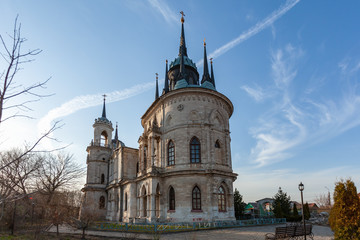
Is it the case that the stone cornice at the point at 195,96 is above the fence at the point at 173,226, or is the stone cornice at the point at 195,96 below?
above

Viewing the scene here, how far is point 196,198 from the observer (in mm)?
21656

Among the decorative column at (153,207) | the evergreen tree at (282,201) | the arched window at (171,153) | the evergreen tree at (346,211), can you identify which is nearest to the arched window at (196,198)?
the arched window at (171,153)

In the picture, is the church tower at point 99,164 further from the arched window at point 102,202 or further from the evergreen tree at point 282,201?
the evergreen tree at point 282,201

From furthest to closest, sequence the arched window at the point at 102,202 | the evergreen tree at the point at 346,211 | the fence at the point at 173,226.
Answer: the arched window at the point at 102,202 < the fence at the point at 173,226 < the evergreen tree at the point at 346,211

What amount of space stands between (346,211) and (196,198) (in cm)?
1323

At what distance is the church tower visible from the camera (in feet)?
128

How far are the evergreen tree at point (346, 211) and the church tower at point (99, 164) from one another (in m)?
34.3

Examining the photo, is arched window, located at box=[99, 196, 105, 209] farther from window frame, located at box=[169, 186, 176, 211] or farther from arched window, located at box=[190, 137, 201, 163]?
arched window, located at box=[190, 137, 201, 163]

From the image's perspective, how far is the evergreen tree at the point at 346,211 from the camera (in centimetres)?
962

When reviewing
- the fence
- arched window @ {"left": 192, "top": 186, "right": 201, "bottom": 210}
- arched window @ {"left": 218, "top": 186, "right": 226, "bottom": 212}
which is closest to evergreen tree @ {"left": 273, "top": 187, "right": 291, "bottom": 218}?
the fence

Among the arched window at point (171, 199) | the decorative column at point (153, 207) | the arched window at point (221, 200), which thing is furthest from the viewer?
the arched window at point (171, 199)

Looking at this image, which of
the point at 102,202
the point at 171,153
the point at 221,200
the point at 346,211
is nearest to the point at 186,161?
the point at 171,153

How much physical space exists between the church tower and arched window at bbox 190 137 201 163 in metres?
22.0

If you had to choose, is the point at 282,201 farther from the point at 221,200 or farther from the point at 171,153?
the point at 171,153
